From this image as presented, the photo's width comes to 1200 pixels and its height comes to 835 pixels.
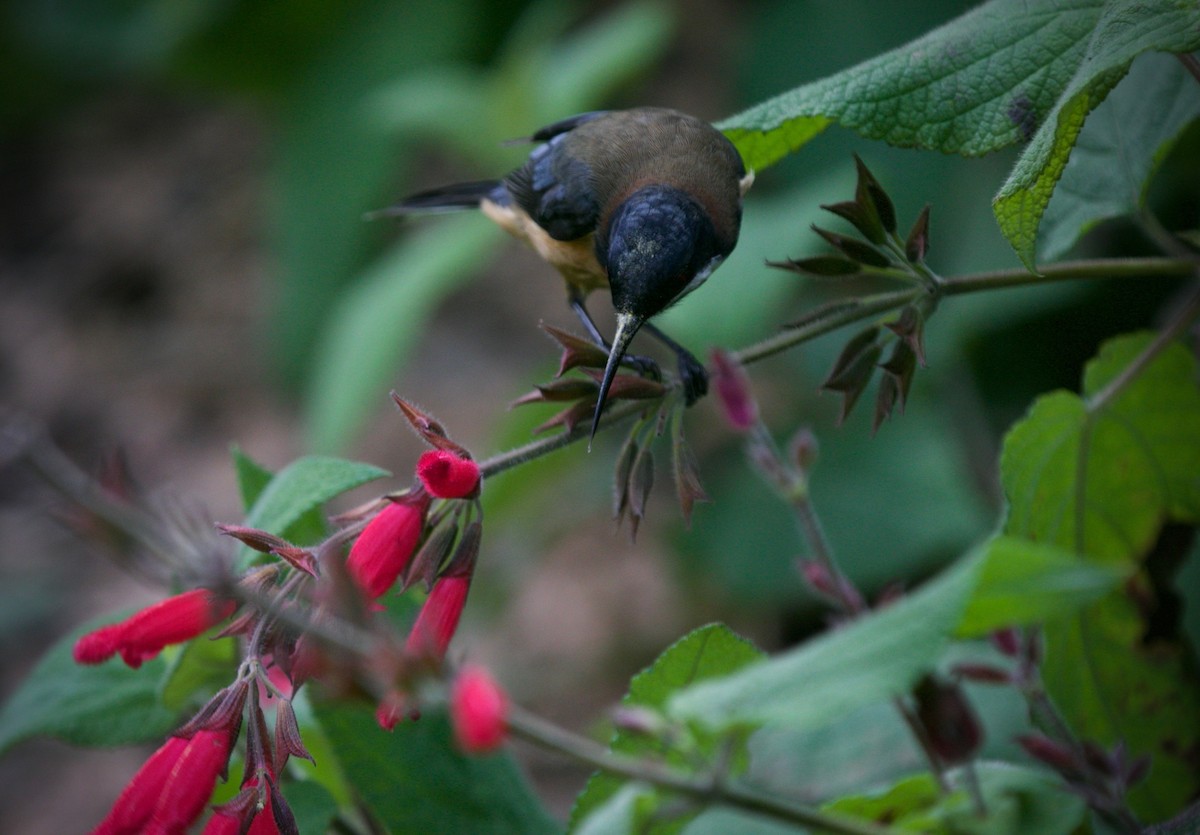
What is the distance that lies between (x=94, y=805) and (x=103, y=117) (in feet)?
12.1

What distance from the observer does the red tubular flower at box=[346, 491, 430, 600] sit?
3.74ft

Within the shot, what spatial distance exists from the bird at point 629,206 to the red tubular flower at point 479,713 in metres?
0.75

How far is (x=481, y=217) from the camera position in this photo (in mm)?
3279

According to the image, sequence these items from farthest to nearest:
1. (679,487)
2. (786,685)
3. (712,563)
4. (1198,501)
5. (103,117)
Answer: (103,117)
(712,563)
(1198,501)
(679,487)
(786,685)

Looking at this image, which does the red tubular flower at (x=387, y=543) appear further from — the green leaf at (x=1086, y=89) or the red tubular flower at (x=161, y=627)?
the green leaf at (x=1086, y=89)

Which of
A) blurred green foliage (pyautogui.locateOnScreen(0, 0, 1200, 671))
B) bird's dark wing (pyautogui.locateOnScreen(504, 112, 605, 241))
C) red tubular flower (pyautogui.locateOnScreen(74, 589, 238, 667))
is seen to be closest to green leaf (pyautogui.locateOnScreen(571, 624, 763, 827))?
red tubular flower (pyautogui.locateOnScreen(74, 589, 238, 667))

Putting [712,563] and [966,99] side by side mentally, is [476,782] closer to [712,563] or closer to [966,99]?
[966,99]

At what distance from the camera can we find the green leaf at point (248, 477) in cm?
139

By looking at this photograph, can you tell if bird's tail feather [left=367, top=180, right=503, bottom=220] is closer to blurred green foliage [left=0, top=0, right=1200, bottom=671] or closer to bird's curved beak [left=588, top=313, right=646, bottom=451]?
blurred green foliage [left=0, top=0, right=1200, bottom=671]

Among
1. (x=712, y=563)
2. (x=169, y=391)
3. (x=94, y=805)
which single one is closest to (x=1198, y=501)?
(x=712, y=563)

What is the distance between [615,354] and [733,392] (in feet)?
0.59

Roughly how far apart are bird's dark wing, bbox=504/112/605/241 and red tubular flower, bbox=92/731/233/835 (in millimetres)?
1212

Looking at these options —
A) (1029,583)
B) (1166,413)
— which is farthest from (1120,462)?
(1029,583)

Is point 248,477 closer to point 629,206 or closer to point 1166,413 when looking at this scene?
point 629,206
